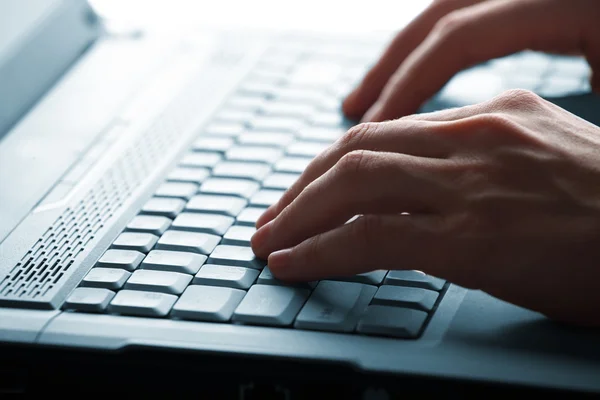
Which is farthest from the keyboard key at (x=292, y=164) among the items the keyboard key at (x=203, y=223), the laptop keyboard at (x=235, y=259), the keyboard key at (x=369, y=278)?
the keyboard key at (x=369, y=278)

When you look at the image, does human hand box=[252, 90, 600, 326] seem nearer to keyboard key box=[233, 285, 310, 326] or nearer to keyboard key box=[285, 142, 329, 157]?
keyboard key box=[233, 285, 310, 326]

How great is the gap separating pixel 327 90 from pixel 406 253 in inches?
19.1

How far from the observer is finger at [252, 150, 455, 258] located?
0.71 m

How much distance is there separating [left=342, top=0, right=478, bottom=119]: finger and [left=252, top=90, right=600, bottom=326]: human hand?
0.97ft

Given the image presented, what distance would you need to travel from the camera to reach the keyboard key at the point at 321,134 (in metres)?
1.01

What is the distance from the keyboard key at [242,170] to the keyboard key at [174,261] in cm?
17

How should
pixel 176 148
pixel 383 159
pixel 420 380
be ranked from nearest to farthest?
pixel 420 380 → pixel 383 159 → pixel 176 148

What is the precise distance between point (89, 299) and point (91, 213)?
0.16m

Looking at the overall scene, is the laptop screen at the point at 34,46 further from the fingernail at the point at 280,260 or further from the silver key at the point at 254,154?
the fingernail at the point at 280,260

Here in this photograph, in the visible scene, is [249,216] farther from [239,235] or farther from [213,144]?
[213,144]

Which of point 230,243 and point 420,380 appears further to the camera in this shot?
point 230,243

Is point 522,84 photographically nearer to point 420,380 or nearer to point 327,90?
point 327,90

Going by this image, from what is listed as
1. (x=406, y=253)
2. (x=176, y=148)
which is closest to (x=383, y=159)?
(x=406, y=253)

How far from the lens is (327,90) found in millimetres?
1140
